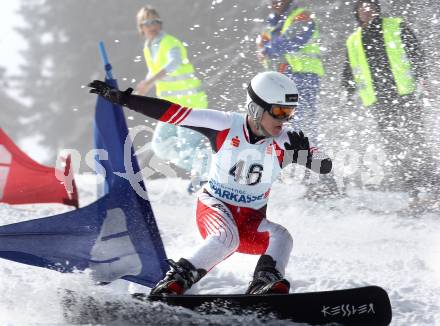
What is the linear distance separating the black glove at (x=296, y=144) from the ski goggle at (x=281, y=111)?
232 millimetres

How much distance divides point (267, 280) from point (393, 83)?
389 centimetres

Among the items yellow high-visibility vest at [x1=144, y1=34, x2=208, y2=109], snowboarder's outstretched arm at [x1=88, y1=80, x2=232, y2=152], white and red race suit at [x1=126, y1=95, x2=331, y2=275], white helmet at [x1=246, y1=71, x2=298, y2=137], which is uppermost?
yellow high-visibility vest at [x1=144, y1=34, x2=208, y2=109]

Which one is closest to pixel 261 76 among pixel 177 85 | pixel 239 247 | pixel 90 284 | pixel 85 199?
pixel 239 247

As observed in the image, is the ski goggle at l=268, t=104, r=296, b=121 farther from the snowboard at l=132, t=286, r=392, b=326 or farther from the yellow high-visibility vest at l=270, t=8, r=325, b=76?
the yellow high-visibility vest at l=270, t=8, r=325, b=76

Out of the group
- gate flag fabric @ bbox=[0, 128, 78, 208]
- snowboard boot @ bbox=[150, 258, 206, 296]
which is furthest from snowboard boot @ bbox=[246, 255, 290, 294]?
gate flag fabric @ bbox=[0, 128, 78, 208]

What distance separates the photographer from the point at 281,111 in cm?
400

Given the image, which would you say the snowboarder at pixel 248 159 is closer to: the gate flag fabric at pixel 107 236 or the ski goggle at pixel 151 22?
the gate flag fabric at pixel 107 236

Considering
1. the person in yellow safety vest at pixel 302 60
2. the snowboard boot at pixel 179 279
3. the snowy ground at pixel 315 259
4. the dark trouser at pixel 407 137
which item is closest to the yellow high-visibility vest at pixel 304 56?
the person in yellow safety vest at pixel 302 60

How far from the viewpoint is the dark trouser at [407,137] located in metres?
7.04

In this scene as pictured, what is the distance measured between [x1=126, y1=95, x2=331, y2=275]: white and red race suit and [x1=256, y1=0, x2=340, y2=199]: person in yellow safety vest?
9.87 feet

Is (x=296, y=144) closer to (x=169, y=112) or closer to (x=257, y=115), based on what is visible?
(x=257, y=115)

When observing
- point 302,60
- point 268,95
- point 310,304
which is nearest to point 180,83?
point 302,60

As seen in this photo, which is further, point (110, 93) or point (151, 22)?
point (151, 22)

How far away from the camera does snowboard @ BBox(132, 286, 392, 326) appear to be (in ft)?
11.5
